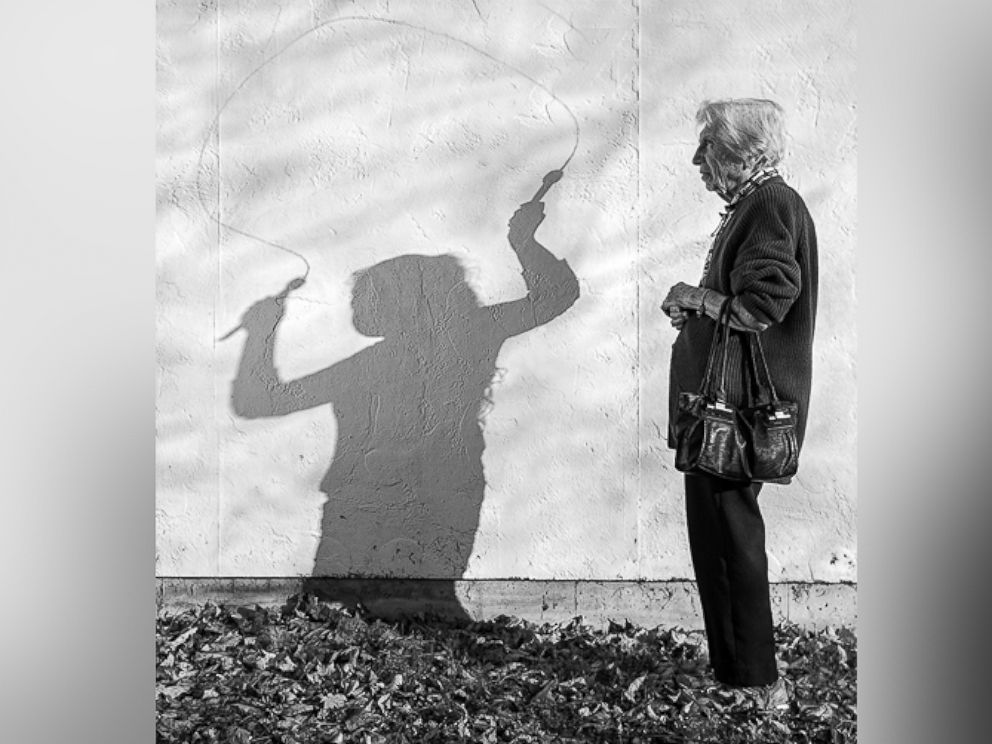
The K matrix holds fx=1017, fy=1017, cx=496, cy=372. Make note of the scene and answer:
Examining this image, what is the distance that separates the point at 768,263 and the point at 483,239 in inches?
32.1

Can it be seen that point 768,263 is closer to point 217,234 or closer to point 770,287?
point 770,287

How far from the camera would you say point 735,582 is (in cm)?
285

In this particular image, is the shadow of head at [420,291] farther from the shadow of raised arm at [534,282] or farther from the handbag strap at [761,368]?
the handbag strap at [761,368]

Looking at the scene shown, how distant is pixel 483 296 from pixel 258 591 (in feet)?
3.68

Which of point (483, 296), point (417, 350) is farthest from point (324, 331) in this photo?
point (483, 296)

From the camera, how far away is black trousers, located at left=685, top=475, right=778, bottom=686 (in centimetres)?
284

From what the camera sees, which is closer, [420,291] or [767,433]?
[767,433]

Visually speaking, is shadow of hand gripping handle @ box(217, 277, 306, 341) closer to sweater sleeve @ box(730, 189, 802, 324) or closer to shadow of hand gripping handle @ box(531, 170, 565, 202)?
shadow of hand gripping handle @ box(531, 170, 565, 202)

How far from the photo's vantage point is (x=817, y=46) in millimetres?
2875

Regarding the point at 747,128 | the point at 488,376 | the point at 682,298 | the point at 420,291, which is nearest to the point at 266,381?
the point at 420,291

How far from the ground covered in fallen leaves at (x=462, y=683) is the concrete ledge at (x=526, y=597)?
1.3 inches

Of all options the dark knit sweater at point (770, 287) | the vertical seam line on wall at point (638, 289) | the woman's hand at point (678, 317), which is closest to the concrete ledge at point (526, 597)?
the vertical seam line on wall at point (638, 289)
